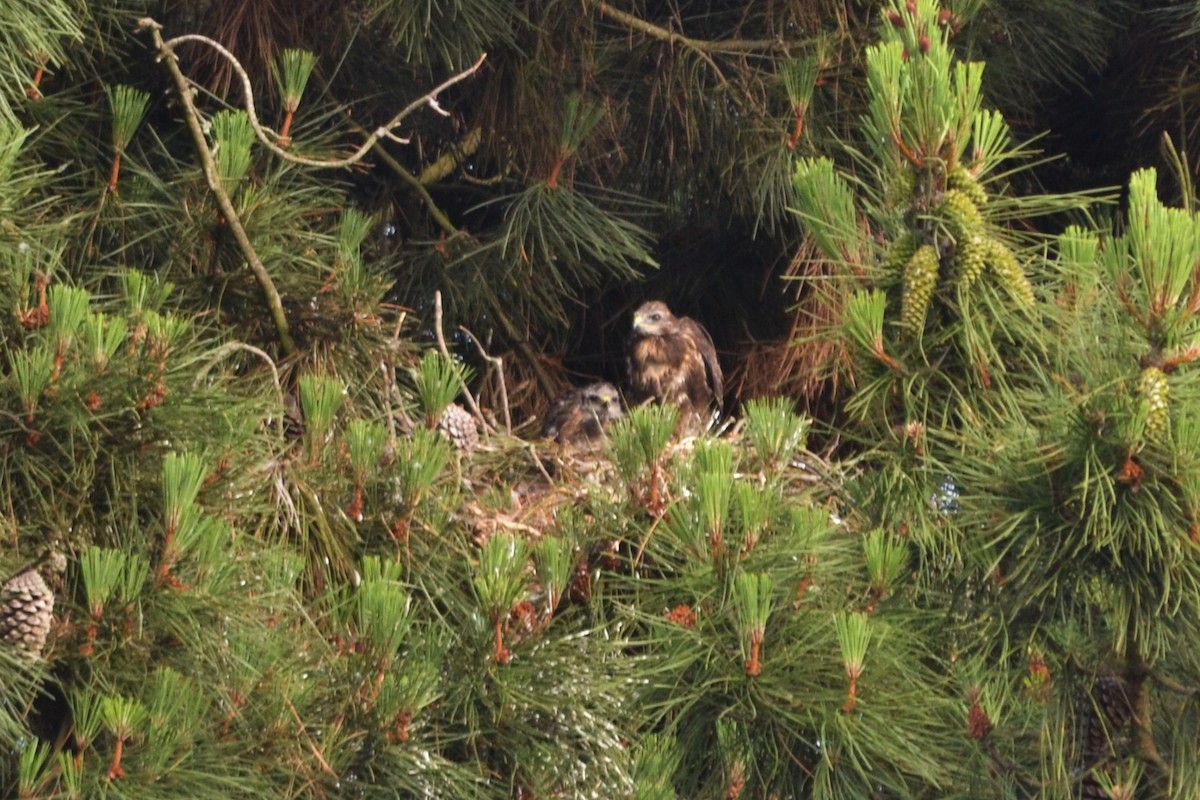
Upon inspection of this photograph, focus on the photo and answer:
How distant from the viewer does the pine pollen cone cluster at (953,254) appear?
333 centimetres

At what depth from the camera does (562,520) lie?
15.7 ft

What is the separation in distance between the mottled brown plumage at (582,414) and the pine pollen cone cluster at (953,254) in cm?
275

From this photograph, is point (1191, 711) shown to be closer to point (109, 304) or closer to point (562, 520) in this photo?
point (562, 520)

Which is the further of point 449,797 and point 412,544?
point 412,544

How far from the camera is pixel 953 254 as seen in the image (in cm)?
337

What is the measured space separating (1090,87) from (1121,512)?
3.64 m

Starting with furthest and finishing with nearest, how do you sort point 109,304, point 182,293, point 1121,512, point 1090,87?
point 1090,87, point 182,293, point 109,304, point 1121,512

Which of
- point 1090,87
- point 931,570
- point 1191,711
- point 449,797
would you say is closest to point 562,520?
point 449,797

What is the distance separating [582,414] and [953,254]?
119 inches

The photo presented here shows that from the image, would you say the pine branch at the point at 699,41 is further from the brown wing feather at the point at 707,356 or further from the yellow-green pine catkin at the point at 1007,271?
the yellow-green pine catkin at the point at 1007,271

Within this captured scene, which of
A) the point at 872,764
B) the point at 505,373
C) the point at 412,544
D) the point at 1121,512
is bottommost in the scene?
the point at 505,373

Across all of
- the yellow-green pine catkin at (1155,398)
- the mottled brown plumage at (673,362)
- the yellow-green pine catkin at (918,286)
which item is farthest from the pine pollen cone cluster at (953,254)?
the mottled brown plumage at (673,362)

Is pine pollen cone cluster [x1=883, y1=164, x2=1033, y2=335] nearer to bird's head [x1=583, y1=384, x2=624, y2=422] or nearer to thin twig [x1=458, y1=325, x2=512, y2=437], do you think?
thin twig [x1=458, y1=325, x2=512, y2=437]

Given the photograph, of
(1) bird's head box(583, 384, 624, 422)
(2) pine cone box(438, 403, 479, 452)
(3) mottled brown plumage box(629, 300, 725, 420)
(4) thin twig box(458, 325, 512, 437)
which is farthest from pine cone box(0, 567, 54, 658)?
(3) mottled brown plumage box(629, 300, 725, 420)
